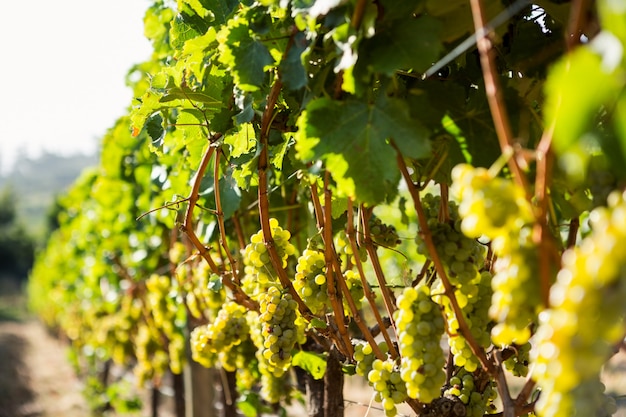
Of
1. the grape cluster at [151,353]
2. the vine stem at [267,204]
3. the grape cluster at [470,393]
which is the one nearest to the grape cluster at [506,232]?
the grape cluster at [470,393]

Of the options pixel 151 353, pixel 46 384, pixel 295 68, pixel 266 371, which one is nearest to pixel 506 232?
pixel 295 68

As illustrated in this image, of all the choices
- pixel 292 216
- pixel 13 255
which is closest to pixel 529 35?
pixel 292 216

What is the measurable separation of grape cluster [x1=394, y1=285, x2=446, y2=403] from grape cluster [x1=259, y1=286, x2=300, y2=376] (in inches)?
18.5

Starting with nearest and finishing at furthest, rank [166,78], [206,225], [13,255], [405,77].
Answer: [405,77]
[166,78]
[206,225]
[13,255]

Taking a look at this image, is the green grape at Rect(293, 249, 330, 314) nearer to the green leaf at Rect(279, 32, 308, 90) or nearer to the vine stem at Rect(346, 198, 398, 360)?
the vine stem at Rect(346, 198, 398, 360)

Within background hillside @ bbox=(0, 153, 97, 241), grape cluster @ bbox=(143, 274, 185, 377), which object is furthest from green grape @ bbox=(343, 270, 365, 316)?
background hillside @ bbox=(0, 153, 97, 241)

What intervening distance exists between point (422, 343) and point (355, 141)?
1.11ft

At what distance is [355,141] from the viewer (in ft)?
3.48

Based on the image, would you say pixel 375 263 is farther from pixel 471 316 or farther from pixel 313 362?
pixel 313 362

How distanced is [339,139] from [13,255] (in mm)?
43744

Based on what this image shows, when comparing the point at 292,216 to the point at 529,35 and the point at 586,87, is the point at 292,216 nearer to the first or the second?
the point at 529,35

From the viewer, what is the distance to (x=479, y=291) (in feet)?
3.77

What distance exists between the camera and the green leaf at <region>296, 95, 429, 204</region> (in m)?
1.05

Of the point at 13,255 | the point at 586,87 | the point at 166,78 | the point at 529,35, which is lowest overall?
the point at 586,87
